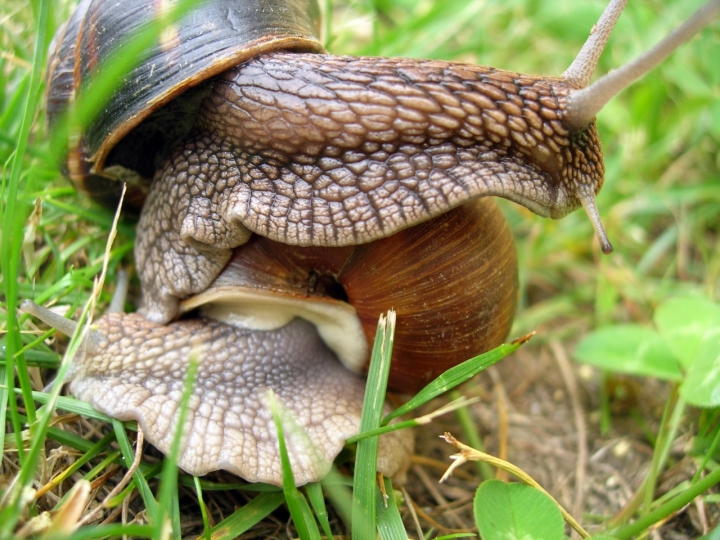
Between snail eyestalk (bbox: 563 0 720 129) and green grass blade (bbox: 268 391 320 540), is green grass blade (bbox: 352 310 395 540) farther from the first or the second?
snail eyestalk (bbox: 563 0 720 129)

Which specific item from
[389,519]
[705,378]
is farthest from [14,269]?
[705,378]

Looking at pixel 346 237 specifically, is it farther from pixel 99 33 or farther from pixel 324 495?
pixel 99 33

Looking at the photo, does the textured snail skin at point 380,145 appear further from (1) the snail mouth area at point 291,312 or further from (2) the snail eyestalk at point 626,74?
(1) the snail mouth area at point 291,312

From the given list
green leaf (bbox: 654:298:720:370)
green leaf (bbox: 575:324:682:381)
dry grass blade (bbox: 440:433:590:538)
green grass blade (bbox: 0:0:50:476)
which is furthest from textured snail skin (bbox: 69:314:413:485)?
green leaf (bbox: 654:298:720:370)

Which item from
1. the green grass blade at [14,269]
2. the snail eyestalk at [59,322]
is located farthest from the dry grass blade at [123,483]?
the snail eyestalk at [59,322]

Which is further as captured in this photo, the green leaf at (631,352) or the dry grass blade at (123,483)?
→ the green leaf at (631,352)

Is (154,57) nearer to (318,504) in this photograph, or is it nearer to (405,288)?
(405,288)
